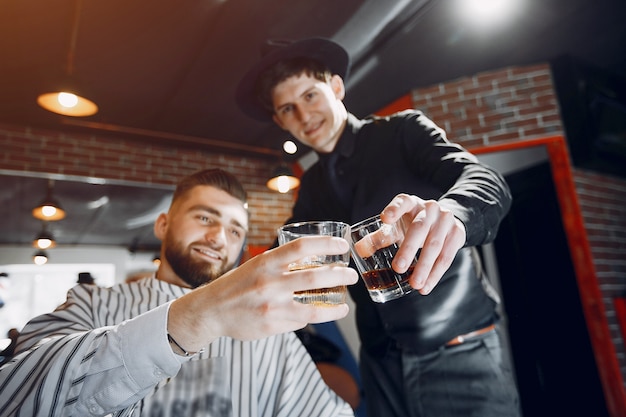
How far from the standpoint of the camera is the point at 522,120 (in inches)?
110

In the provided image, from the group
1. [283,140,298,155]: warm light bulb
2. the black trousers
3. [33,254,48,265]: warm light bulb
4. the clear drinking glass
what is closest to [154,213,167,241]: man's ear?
[33,254,48,265]: warm light bulb

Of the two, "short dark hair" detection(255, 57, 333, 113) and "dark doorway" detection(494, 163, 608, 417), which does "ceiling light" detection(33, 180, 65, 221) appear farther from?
"dark doorway" detection(494, 163, 608, 417)

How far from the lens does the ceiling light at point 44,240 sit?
209cm

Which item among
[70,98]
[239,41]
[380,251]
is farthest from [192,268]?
[239,41]

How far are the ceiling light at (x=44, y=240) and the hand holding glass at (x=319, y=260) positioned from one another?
1754mm

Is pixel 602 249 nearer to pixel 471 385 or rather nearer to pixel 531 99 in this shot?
pixel 531 99

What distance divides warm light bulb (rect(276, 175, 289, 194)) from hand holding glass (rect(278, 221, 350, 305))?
0.72 meters

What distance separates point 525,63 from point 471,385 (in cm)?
270

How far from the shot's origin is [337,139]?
1053mm

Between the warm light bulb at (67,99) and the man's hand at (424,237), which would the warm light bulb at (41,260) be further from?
the man's hand at (424,237)

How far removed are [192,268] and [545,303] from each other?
8.46 ft

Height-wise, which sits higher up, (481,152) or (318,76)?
(481,152)

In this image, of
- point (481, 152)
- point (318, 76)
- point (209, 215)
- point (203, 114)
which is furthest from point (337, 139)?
point (203, 114)

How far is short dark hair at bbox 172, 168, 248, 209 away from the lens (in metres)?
1.37
